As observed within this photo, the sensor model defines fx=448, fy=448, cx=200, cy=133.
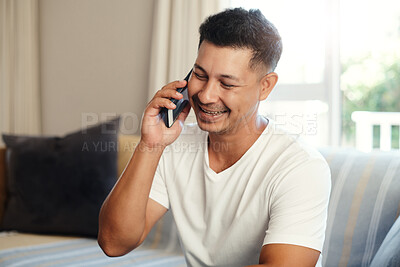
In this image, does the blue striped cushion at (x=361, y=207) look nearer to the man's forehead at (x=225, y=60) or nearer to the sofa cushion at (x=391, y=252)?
the sofa cushion at (x=391, y=252)

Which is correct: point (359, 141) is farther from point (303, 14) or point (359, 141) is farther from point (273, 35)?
point (273, 35)

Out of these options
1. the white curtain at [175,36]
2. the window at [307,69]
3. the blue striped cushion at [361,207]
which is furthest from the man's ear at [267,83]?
the white curtain at [175,36]

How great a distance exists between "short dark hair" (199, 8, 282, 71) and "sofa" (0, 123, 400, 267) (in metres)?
0.56

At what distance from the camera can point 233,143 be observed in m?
1.44

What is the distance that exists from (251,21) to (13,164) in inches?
64.2

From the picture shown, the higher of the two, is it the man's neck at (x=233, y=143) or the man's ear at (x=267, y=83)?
the man's ear at (x=267, y=83)

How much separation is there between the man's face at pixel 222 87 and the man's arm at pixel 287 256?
41 cm

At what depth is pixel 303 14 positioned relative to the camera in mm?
2582

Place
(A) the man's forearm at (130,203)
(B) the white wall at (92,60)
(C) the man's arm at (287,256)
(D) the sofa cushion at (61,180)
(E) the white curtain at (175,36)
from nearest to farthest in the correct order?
(C) the man's arm at (287,256)
(A) the man's forearm at (130,203)
(D) the sofa cushion at (61,180)
(E) the white curtain at (175,36)
(B) the white wall at (92,60)

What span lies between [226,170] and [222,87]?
267 mm

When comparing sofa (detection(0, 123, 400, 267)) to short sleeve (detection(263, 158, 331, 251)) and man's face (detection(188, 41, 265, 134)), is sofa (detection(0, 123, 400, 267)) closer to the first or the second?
short sleeve (detection(263, 158, 331, 251))

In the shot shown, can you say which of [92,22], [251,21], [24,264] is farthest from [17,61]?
[251,21]

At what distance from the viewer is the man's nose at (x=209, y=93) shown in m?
1.31

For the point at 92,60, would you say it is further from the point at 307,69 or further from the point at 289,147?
the point at 289,147
